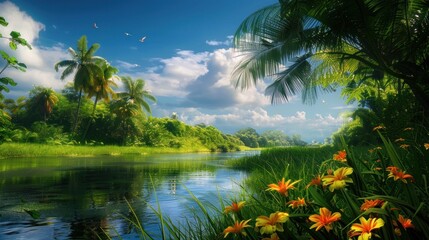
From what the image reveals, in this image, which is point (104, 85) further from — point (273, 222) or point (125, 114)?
point (273, 222)

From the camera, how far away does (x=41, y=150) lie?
24047 millimetres

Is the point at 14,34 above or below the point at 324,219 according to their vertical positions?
above

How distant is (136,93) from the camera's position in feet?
124

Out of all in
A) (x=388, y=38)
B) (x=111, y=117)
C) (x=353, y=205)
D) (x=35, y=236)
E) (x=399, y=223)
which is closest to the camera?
(x=399, y=223)

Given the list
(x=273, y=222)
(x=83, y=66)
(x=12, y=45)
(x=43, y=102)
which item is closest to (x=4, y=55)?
(x=12, y=45)

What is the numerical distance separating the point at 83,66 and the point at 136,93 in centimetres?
677

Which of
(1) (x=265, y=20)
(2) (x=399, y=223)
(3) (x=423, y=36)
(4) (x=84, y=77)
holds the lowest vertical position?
(2) (x=399, y=223)

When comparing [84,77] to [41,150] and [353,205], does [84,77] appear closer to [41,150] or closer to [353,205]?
[41,150]

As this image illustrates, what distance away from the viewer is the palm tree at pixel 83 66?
3200cm

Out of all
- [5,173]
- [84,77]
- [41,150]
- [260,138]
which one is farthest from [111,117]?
[260,138]

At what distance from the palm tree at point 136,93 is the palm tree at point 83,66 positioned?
15.3 ft

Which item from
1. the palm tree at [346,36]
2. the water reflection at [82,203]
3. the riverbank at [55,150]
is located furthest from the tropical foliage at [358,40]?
the riverbank at [55,150]

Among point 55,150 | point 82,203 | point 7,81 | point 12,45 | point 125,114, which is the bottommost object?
point 82,203

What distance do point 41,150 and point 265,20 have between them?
64.7ft
